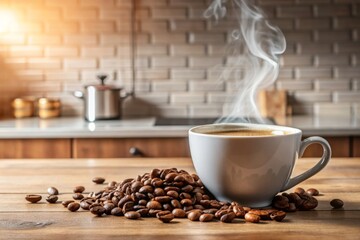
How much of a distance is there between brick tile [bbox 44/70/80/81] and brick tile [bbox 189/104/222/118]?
0.65 meters

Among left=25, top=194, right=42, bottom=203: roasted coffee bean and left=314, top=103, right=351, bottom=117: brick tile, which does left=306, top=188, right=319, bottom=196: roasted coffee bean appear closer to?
left=25, top=194, right=42, bottom=203: roasted coffee bean

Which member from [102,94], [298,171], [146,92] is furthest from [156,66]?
[298,171]

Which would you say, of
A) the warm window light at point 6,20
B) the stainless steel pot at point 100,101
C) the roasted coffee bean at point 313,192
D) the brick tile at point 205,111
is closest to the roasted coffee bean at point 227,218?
the roasted coffee bean at point 313,192

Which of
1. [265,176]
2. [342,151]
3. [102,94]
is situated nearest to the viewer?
[265,176]

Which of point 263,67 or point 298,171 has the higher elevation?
point 263,67

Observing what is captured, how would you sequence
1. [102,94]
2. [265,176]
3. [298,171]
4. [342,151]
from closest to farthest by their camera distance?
[265,176]
[298,171]
[342,151]
[102,94]

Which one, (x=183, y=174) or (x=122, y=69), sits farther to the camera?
(x=122, y=69)

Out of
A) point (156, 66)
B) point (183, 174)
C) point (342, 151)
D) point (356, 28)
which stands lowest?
point (342, 151)

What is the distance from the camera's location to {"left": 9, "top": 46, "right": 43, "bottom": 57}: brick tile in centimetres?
323

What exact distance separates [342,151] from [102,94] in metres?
1.17

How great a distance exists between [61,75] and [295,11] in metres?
1.31

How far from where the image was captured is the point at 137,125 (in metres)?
2.77

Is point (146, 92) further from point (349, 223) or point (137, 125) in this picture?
point (349, 223)

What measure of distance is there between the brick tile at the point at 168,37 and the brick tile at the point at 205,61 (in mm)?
121
